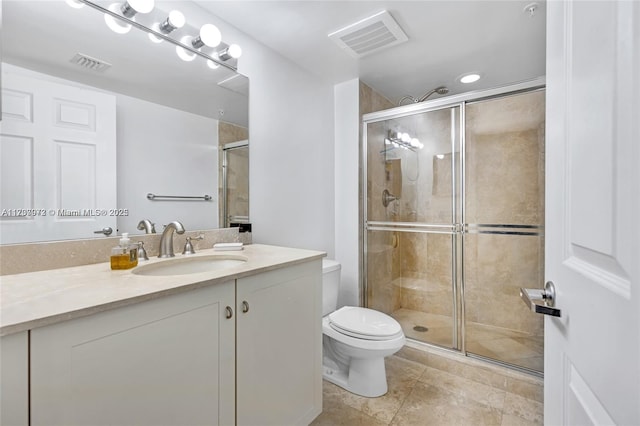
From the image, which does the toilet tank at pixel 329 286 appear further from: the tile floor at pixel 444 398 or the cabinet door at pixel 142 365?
the cabinet door at pixel 142 365

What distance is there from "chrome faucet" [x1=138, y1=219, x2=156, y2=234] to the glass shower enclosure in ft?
5.56

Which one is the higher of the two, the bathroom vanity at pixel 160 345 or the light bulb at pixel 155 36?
the light bulb at pixel 155 36

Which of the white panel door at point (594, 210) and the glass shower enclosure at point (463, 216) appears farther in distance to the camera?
the glass shower enclosure at point (463, 216)

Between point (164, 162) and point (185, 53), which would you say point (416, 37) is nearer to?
point (185, 53)

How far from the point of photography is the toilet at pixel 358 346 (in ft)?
5.43

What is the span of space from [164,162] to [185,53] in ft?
2.02

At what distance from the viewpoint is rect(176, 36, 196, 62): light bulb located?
1.51 metres

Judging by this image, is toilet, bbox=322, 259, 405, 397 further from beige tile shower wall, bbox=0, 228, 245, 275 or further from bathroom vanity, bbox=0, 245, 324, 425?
beige tile shower wall, bbox=0, 228, 245, 275

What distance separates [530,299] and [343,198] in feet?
6.48

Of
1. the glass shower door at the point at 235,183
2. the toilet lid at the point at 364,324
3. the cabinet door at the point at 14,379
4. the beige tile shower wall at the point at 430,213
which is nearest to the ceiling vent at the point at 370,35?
the beige tile shower wall at the point at 430,213

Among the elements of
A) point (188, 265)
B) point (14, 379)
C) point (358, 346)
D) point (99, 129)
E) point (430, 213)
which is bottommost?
point (358, 346)

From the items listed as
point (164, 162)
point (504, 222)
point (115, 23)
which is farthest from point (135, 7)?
point (504, 222)

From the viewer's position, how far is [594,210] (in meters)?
0.44

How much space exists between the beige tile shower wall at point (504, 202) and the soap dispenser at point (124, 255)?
2139 mm
